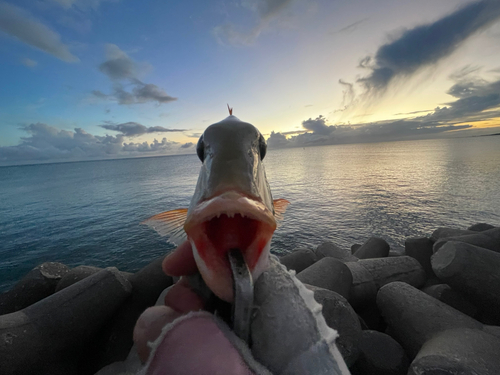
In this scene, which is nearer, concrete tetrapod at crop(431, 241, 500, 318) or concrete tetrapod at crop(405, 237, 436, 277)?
concrete tetrapod at crop(431, 241, 500, 318)

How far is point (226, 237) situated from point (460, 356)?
2.97 metres

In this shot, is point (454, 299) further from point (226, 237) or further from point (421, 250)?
point (226, 237)

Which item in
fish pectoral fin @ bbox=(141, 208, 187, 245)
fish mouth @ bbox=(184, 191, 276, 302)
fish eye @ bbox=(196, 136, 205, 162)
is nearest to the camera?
fish mouth @ bbox=(184, 191, 276, 302)

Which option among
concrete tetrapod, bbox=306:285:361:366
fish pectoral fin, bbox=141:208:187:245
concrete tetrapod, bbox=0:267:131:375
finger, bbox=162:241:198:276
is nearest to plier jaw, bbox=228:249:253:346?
finger, bbox=162:241:198:276

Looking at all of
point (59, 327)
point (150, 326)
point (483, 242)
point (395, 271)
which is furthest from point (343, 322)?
point (483, 242)

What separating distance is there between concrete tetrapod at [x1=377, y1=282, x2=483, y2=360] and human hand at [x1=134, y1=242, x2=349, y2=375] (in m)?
3.07

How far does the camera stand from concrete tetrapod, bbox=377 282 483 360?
338cm

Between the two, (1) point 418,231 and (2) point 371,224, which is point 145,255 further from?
(1) point 418,231

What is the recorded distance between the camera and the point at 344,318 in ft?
10.3

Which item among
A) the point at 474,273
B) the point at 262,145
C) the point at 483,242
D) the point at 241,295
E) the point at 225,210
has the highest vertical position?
the point at 262,145

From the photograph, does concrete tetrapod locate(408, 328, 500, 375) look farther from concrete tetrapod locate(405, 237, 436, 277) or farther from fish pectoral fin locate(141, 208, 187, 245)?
concrete tetrapod locate(405, 237, 436, 277)

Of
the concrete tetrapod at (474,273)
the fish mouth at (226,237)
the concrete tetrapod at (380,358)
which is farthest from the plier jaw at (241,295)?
the concrete tetrapod at (474,273)

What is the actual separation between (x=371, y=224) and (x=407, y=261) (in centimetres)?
809

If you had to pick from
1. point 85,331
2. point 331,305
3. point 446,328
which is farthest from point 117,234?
point 446,328
